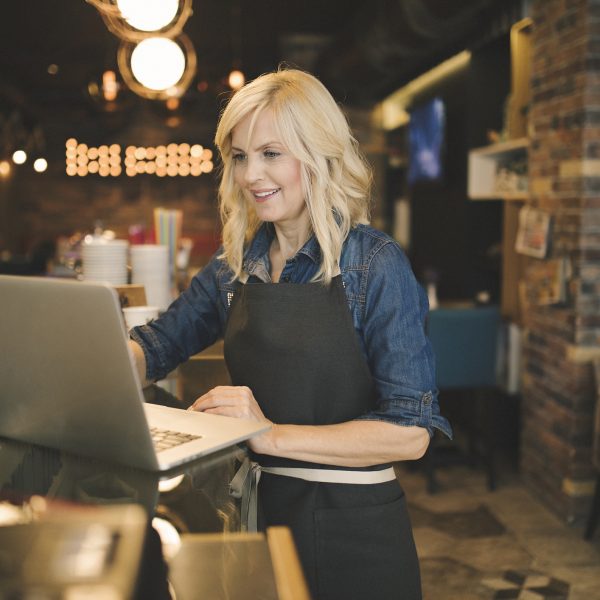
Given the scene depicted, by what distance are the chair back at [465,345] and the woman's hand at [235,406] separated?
285 cm

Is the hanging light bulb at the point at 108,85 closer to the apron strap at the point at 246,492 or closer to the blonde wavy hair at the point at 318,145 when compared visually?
the blonde wavy hair at the point at 318,145

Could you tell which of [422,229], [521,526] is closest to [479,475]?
[521,526]

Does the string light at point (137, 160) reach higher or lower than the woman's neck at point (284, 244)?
higher

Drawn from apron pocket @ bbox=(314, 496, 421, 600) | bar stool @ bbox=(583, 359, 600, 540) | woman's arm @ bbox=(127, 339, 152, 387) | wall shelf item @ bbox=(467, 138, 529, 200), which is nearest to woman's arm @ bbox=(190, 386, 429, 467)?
apron pocket @ bbox=(314, 496, 421, 600)

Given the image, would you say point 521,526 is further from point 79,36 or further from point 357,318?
point 79,36

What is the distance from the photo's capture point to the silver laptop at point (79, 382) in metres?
1.10

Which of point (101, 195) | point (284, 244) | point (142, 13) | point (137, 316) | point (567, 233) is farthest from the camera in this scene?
point (101, 195)

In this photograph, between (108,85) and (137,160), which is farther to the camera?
(137,160)

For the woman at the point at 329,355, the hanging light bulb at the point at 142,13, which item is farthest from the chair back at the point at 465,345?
the woman at the point at 329,355

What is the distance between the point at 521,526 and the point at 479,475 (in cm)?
78

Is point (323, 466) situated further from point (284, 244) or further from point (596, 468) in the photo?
point (596, 468)

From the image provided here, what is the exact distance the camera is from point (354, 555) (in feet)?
4.91

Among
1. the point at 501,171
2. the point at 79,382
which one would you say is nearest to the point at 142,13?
the point at 79,382

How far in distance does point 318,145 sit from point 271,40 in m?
8.19
